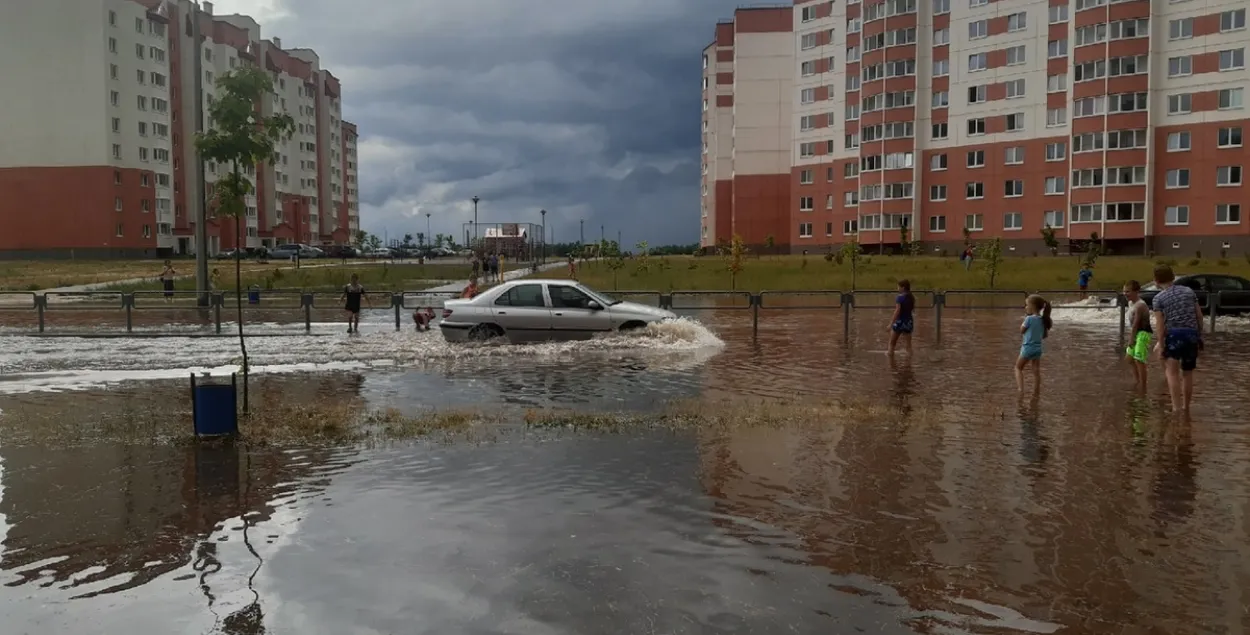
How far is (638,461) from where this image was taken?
892 centimetres

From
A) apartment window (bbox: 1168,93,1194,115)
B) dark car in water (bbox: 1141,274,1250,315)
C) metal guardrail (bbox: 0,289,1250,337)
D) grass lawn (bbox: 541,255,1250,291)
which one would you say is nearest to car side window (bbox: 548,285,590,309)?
metal guardrail (bbox: 0,289,1250,337)

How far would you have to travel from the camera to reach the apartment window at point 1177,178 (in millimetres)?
61250

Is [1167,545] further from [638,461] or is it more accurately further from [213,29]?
[213,29]

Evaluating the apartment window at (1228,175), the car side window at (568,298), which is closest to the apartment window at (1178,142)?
the apartment window at (1228,175)

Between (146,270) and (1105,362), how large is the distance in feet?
190

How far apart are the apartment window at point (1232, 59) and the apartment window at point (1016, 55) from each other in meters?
12.6

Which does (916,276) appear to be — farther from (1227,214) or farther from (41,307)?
(41,307)

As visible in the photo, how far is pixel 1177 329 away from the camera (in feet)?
36.8

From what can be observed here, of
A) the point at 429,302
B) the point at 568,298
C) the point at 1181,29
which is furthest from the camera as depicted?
the point at 1181,29

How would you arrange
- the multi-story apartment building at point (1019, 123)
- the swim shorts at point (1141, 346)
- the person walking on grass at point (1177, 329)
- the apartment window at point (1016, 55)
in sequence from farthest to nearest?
the apartment window at point (1016, 55)
the multi-story apartment building at point (1019, 123)
the swim shorts at point (1141, 346)
the person walking on grass at point (1177, 329)

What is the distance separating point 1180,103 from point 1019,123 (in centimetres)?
→ 1044

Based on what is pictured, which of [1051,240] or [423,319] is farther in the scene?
[1051,240]

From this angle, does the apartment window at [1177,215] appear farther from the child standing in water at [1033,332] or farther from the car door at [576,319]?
the child standing in water at [1033,332]

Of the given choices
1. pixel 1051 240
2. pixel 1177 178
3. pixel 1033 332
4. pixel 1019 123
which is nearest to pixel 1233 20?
pixel 1177 178
